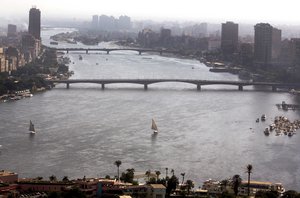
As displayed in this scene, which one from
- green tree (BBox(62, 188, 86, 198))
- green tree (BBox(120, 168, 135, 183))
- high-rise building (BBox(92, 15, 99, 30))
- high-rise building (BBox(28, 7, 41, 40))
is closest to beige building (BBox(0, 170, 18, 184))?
green tree (BBox(62, 188, 86, 198))

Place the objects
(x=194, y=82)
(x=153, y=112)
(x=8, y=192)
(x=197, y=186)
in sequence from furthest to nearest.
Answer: (x=194, y=82) < (x=153, y=112) < (x=197, y=186) < (x=8, y=192)

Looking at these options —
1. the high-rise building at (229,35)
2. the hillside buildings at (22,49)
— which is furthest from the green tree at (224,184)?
the high-rise building at (229,35)

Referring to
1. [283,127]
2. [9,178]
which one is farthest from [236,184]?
[283,127]

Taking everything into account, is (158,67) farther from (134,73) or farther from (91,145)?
(91,145)

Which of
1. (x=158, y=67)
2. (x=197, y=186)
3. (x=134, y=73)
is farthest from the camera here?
(x=158, y=67)

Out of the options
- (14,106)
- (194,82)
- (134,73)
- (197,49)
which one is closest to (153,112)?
(14,106)

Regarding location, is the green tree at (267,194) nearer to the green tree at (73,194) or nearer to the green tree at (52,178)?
the green tree at (73,194)
